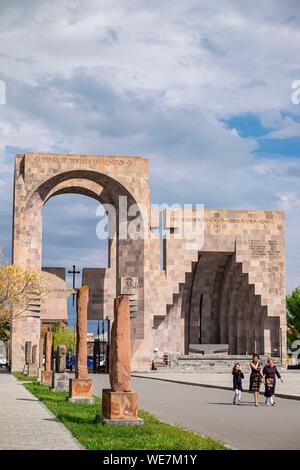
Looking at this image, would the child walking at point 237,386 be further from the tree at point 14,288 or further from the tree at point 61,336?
the tree at point 61,336

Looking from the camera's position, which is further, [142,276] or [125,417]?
[142,276]

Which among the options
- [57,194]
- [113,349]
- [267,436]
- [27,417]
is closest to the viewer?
[267,436]

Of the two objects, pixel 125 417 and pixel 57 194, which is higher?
pixel 57 194

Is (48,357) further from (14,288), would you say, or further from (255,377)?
(255,377)

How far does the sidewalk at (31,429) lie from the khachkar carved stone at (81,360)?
1003 mm

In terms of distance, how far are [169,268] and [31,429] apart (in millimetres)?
39158

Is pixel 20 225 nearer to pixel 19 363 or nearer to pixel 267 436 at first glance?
pixel 19 363

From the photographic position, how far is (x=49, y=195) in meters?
51.3

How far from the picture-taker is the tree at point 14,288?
3862cm

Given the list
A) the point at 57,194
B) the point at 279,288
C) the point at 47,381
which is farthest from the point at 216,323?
the point at 47,381

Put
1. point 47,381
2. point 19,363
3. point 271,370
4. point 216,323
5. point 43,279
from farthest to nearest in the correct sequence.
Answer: point 216,323, point 19,363, point 43,279, point 47,381, point 271,370

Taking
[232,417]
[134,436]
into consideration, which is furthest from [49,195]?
[134,436]

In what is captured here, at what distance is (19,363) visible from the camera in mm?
47625

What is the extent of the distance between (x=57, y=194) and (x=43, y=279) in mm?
10671
